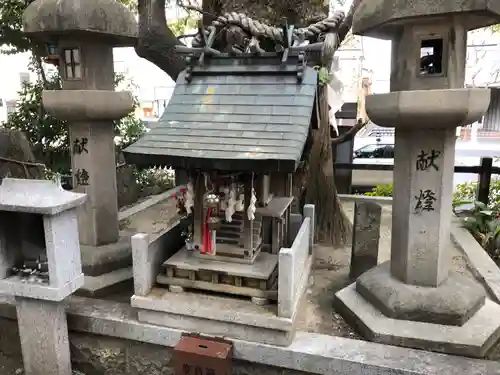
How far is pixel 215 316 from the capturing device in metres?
4.70

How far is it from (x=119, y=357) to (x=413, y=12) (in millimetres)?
5328

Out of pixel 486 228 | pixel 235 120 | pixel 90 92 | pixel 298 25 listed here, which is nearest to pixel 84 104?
pixel 90 92

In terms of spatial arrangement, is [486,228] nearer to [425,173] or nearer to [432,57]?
[425,173]

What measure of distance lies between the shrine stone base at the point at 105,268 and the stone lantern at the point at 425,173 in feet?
10.9

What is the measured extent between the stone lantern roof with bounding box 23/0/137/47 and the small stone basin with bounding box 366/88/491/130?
12.6 ft

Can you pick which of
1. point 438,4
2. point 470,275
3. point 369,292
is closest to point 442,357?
point 369,292

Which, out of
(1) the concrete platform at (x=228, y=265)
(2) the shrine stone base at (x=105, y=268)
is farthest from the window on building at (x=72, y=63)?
(1) the concrete platform at (x=228, y=265)

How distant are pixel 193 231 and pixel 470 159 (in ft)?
58.0

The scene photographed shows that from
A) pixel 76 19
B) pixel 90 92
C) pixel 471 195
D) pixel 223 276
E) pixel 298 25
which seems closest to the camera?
pixel 223 276

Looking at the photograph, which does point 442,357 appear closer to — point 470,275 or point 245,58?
point 470,275

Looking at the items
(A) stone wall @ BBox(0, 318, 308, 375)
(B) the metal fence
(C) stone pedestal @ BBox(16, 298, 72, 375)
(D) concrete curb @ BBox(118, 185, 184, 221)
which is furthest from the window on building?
(B) the metal fence

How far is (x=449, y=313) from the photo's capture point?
15.5ft

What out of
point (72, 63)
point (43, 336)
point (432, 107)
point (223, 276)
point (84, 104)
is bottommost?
point (43, 336)

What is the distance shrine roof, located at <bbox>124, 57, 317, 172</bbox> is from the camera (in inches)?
170
